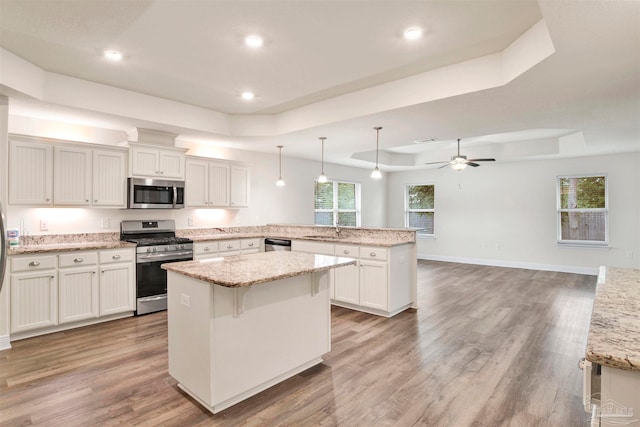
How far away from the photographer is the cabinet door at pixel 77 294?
3.75 metres

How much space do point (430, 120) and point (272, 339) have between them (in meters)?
3.22

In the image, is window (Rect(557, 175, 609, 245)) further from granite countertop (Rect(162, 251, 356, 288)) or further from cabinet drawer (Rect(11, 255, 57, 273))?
cabinet drawer (Rect(11, 255, 57, 273))

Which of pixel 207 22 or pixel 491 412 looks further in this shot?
pixel 207 22

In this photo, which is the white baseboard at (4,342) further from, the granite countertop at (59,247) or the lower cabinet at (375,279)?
the lower cabinet at (375,279)

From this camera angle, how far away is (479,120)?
4230 mm

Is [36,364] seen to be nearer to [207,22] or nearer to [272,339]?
[272,339]

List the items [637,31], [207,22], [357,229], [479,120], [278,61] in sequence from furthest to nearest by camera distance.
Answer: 1. [357,229]
2. [479,120]
3. [278,61]
4. [207,22]
5. [637,31]

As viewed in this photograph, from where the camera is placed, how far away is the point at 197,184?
531 cm

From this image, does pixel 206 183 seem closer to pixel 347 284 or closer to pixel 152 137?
pixel 152 137

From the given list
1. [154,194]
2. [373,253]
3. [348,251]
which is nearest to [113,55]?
[154,194]

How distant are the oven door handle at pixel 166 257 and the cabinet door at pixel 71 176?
0.94 metres

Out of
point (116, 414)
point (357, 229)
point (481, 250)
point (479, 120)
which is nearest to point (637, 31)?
point (479, 120)

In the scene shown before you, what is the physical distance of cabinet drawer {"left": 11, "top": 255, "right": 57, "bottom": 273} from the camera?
11.3 ft

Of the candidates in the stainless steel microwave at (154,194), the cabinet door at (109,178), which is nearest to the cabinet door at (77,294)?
the cabinet door at (109,178)
